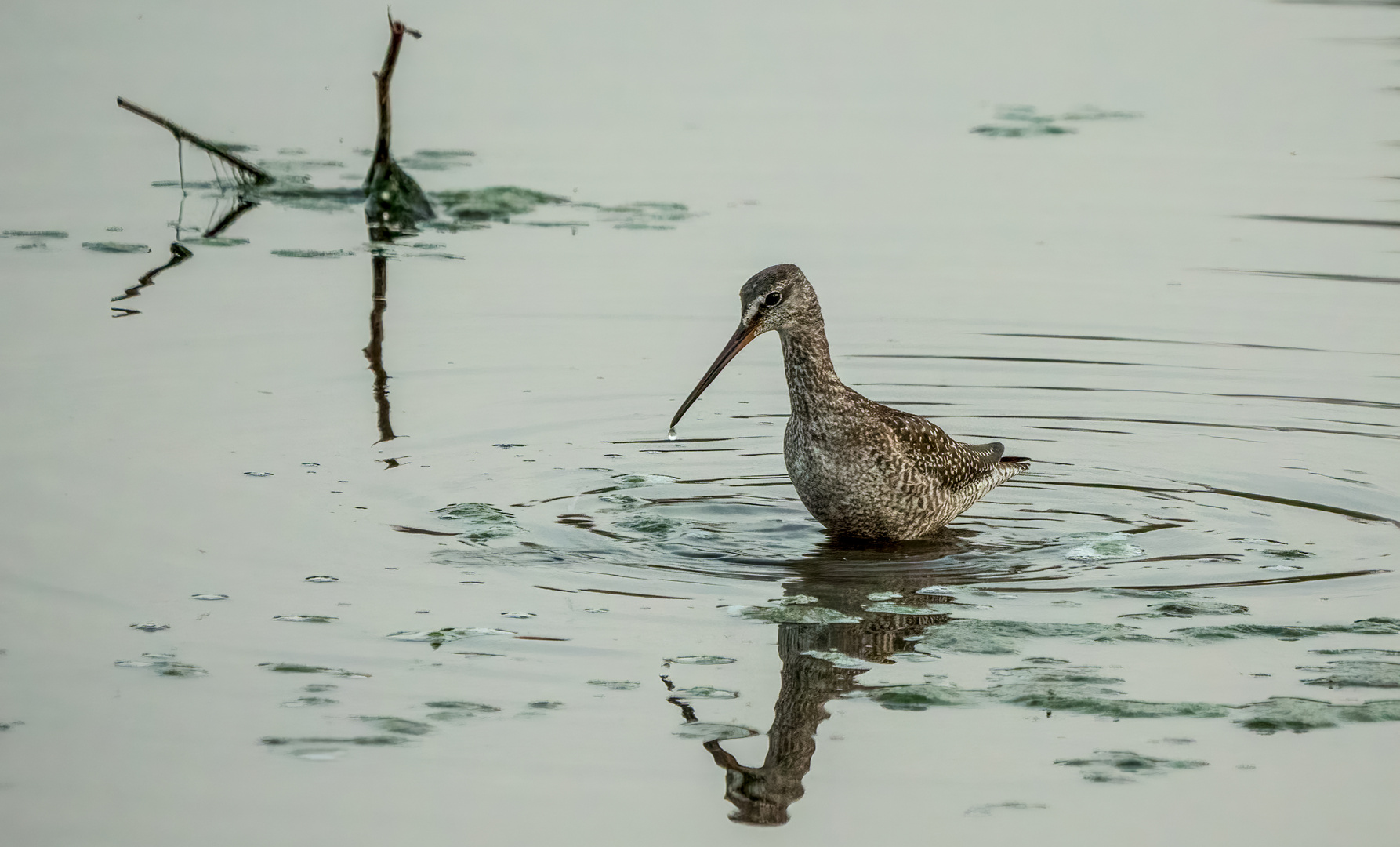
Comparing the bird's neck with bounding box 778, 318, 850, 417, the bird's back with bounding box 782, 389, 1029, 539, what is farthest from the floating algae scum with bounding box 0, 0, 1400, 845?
the bird's neck with bounding box 778, 318, 850, 417

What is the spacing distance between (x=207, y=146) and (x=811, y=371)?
732 cm

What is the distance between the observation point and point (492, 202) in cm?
1486

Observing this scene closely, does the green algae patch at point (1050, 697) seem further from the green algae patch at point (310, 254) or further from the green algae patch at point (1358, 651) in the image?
the green algae patch at point (310, 254)

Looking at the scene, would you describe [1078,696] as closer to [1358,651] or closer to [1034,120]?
[1358,651]

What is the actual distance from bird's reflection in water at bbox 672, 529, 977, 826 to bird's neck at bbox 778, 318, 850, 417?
707mm

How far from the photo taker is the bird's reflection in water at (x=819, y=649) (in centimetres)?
→ 599

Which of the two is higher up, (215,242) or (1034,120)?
(1034,120)

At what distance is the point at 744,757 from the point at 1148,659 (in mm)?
1832

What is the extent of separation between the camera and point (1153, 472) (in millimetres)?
10000

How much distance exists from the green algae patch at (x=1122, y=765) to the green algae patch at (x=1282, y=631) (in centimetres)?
126

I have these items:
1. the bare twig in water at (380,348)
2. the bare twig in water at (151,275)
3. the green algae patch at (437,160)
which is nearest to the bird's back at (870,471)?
the bare twig in water at (380,348)

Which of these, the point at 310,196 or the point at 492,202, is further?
the point at 310,196

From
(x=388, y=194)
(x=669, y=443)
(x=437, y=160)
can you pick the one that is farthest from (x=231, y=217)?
(x=669, y=443)

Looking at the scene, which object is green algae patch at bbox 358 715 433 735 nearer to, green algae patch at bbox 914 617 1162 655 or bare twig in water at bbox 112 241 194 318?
green algae patch at bbox 914 617 1162 655
